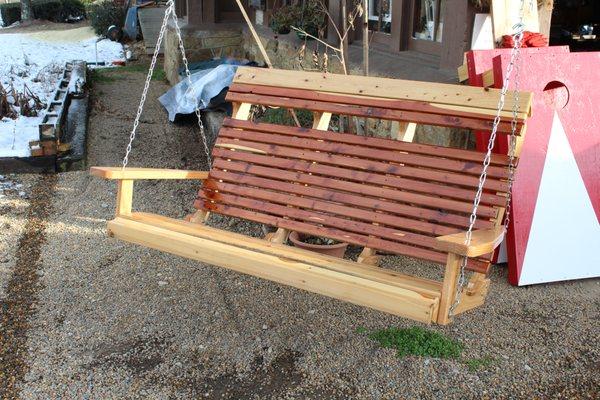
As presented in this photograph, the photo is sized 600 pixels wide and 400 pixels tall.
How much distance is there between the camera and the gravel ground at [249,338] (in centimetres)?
292

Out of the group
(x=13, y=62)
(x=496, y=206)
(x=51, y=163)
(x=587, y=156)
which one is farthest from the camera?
(x=13, y=62)

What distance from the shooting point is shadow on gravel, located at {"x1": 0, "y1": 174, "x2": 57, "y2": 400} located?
3.03m

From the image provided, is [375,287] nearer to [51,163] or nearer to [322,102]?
[322,102]

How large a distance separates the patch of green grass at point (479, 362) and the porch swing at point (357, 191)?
451 millimetres

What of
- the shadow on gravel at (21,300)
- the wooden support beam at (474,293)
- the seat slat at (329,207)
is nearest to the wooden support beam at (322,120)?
the seat slat at (329,207)

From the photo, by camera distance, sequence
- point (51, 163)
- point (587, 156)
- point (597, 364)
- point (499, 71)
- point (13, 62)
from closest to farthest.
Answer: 1. point (597, 364)
2. point (499, 71)
3. point (587, 156)
4. point (51, 163)
5. point (13, 62)

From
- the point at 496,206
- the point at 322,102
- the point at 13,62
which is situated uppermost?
the point at 322,102

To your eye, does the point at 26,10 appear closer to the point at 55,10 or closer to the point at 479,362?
the point at 55,10

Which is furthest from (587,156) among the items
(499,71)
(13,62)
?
(13,62)

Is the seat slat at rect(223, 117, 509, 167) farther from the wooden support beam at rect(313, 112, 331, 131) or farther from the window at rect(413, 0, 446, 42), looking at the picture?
the window at rect(413, 0, 446, 42)

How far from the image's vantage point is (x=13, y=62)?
11906 mm

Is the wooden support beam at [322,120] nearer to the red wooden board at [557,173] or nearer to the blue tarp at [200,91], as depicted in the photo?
the red wooden board at [557,173]

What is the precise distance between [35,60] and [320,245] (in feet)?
33.4

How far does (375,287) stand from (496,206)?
0.74 metres
